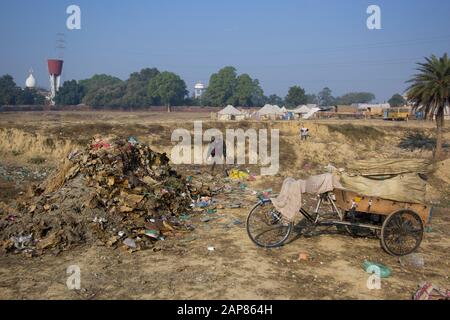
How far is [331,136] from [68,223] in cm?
2355

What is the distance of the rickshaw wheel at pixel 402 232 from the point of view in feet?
21.0

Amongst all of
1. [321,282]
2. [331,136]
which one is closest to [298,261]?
[321,282]

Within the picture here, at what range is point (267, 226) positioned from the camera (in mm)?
7105

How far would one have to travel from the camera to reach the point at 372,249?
6.70 meters

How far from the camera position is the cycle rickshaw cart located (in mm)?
6332

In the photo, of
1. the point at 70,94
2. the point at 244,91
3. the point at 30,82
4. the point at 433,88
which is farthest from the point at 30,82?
the point at 433,88

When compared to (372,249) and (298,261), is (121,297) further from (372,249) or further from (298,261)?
(372,249)

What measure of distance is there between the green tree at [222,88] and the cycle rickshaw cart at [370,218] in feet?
223

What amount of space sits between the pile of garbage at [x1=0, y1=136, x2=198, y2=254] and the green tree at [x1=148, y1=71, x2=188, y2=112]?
64.0 meters

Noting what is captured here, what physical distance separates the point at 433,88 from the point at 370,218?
1747 centimetres

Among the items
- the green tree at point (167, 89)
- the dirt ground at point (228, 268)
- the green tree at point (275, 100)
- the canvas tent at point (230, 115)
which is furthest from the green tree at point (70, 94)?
the dirt ground at point (228, 268)

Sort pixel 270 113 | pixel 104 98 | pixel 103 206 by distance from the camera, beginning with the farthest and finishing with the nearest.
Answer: pixel 104 98, pixel 270 113, pixel 103 206

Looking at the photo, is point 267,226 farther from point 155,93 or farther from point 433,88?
point 155,93
